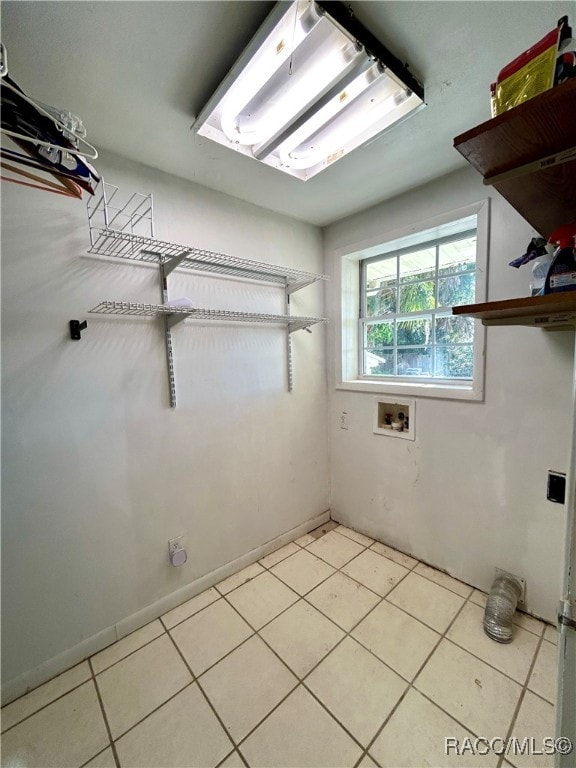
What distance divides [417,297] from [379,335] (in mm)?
367

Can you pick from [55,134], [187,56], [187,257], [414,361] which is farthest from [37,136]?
[414,361]

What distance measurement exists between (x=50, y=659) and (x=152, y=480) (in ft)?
2.57

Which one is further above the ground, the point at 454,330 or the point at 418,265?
the point at 418,265

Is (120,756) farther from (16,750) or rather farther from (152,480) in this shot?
(152,480)

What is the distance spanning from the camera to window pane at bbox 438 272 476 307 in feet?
5.60

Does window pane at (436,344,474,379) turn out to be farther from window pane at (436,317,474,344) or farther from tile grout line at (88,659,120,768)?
tile grout line at (88,659,120,768)

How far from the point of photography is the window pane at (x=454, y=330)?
5.63 ft

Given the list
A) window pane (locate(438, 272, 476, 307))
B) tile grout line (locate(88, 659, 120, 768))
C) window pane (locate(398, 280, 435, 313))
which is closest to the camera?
tile grout line (locate(88, 659, 120, 768))

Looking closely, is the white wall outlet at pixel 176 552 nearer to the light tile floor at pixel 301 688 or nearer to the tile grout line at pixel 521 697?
the light tile floor at pixel 301 688

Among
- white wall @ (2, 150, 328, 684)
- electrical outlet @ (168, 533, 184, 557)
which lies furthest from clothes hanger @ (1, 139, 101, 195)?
electrical outlet @ (168, 533, 184, 557)

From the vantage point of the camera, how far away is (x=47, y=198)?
3.91ft

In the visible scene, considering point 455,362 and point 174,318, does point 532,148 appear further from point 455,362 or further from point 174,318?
point 174,318

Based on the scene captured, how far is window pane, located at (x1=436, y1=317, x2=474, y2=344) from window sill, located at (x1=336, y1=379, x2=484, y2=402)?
0.91 feet

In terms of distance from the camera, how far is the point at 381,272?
7.02 ft
